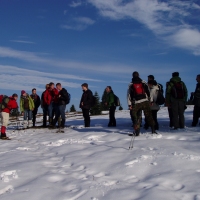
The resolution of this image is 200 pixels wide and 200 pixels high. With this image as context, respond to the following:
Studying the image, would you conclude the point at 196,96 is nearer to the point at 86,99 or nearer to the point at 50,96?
the point at 86,99

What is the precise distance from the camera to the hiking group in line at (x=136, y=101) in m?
9.02

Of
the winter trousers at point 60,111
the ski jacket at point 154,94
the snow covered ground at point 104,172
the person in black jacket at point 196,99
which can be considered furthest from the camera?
the winter trousers at point 60,111

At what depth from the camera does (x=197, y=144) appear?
23.3ft

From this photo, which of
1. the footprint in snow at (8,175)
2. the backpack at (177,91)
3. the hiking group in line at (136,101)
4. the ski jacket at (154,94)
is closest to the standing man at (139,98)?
the hiking group in line at (136,101)

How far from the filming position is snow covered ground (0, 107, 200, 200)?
4188mm

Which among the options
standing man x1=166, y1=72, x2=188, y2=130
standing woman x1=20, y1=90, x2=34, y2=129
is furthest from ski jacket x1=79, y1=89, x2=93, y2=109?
standing man x1=166, y1=72, x2=188, y2=130

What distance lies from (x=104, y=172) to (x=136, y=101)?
4.10m

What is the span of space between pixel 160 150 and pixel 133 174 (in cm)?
189

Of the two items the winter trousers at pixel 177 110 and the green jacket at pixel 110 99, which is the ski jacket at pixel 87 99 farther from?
the winter trousers at pixel 177 110

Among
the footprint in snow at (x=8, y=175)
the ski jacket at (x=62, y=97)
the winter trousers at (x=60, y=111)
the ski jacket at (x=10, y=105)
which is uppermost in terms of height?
the ski jacket at (x=62, y=97)

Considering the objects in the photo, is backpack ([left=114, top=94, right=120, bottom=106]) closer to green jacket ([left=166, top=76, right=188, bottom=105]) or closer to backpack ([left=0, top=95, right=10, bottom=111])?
green jacket ([left=166, top=76, right=188, bottom=105])

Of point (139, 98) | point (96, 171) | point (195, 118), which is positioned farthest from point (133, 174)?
point (195, 118)

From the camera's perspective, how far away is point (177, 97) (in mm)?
9945

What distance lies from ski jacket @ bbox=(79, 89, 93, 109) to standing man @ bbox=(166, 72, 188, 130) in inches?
155
